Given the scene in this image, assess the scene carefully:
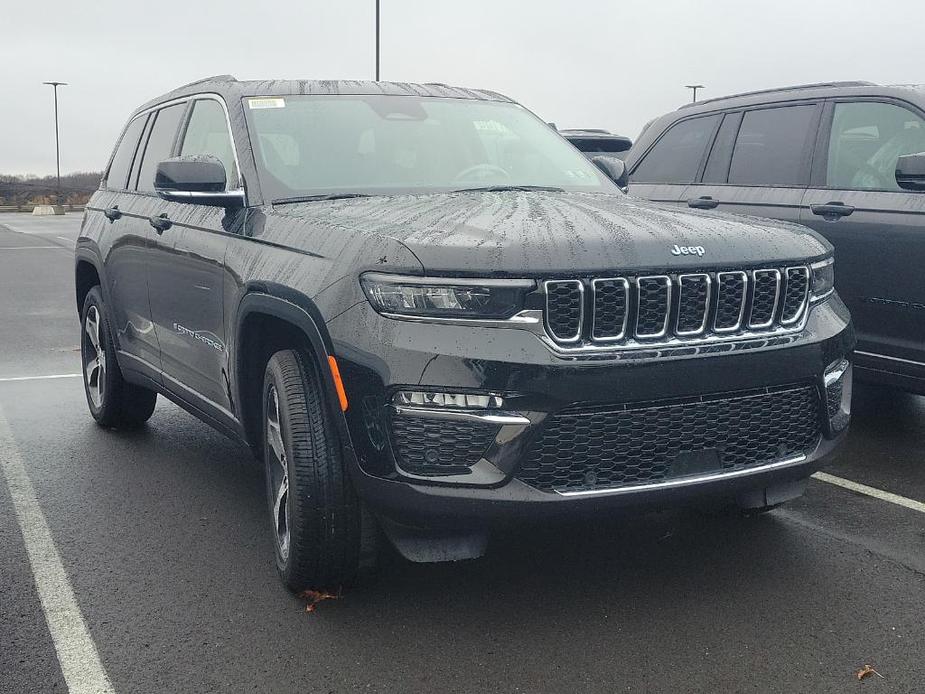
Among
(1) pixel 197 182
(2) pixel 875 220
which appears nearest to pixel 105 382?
(1) pixel 197 182

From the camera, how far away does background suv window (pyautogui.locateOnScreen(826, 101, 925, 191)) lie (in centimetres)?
599

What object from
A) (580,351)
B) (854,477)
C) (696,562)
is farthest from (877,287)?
(580,351)

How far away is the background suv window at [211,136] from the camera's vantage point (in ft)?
15.3

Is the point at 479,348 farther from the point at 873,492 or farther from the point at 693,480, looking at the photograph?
the point at 873,492

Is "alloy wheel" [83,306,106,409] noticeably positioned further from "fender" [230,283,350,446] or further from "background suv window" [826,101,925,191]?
"background suv window" [826,101,925,191]

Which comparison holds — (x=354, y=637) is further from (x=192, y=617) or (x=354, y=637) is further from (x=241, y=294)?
(x=241, y=294)

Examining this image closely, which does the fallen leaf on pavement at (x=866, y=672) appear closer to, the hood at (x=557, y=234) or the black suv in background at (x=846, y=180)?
the hood at (x=557, y=234)

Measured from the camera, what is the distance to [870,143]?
618cm

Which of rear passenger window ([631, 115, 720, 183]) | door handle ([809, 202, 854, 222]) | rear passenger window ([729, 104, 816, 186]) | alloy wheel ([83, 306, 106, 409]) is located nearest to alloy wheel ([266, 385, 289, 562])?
alloy wheel ([83, 306, 106, 409])

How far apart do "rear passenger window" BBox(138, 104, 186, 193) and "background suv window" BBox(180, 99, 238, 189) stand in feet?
0.80

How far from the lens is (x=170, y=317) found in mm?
5074

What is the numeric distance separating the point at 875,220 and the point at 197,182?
355cm

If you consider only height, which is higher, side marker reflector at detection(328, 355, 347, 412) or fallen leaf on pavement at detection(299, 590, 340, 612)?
side marker reflector at detection(328, 355, 347, 412)

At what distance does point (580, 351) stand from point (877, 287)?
10.4 feet
